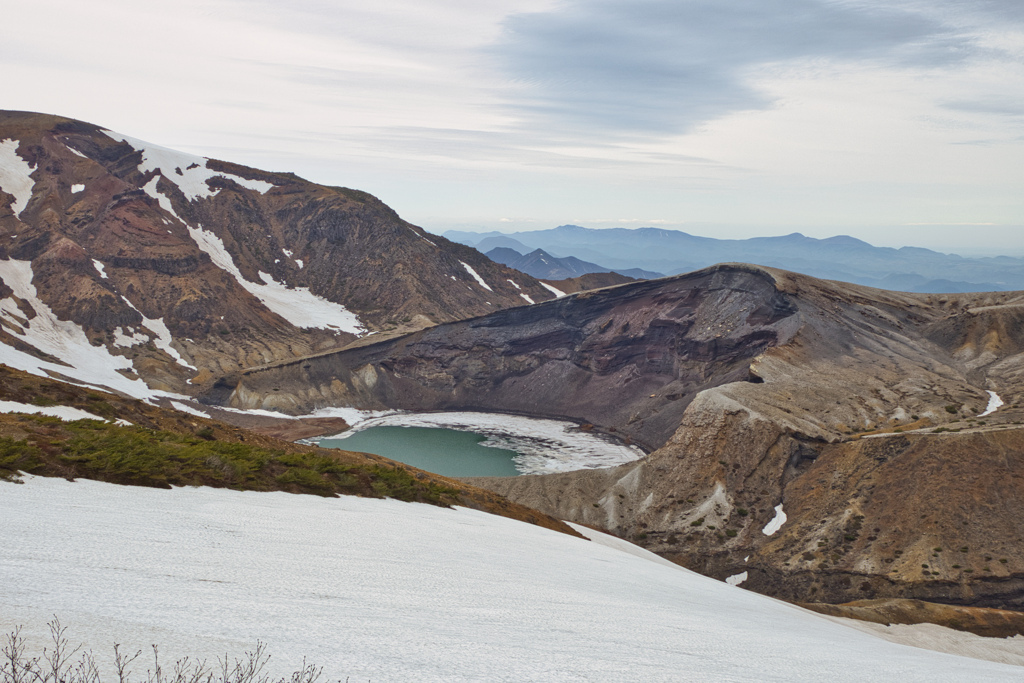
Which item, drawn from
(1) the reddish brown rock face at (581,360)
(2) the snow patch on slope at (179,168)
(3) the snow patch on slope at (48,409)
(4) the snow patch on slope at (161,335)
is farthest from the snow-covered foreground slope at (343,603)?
(2) the snow patch on slope at (179,168)

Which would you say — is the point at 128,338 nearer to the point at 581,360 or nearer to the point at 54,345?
the point at 54,345

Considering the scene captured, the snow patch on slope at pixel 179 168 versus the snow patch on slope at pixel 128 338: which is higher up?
the snow patch on slope at pixel 179 168

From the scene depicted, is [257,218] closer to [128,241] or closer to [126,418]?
[128,241]

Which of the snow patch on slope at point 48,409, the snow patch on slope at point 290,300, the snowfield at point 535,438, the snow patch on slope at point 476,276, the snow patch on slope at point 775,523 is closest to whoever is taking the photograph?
the snow patch on slope at point 48,409

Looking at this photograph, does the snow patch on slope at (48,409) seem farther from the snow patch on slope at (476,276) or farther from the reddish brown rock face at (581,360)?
the snow patch on slope at (476,276)

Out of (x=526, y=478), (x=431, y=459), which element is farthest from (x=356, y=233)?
(x=526, y=478)

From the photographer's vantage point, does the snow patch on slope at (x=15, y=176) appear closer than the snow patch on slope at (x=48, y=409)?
No
